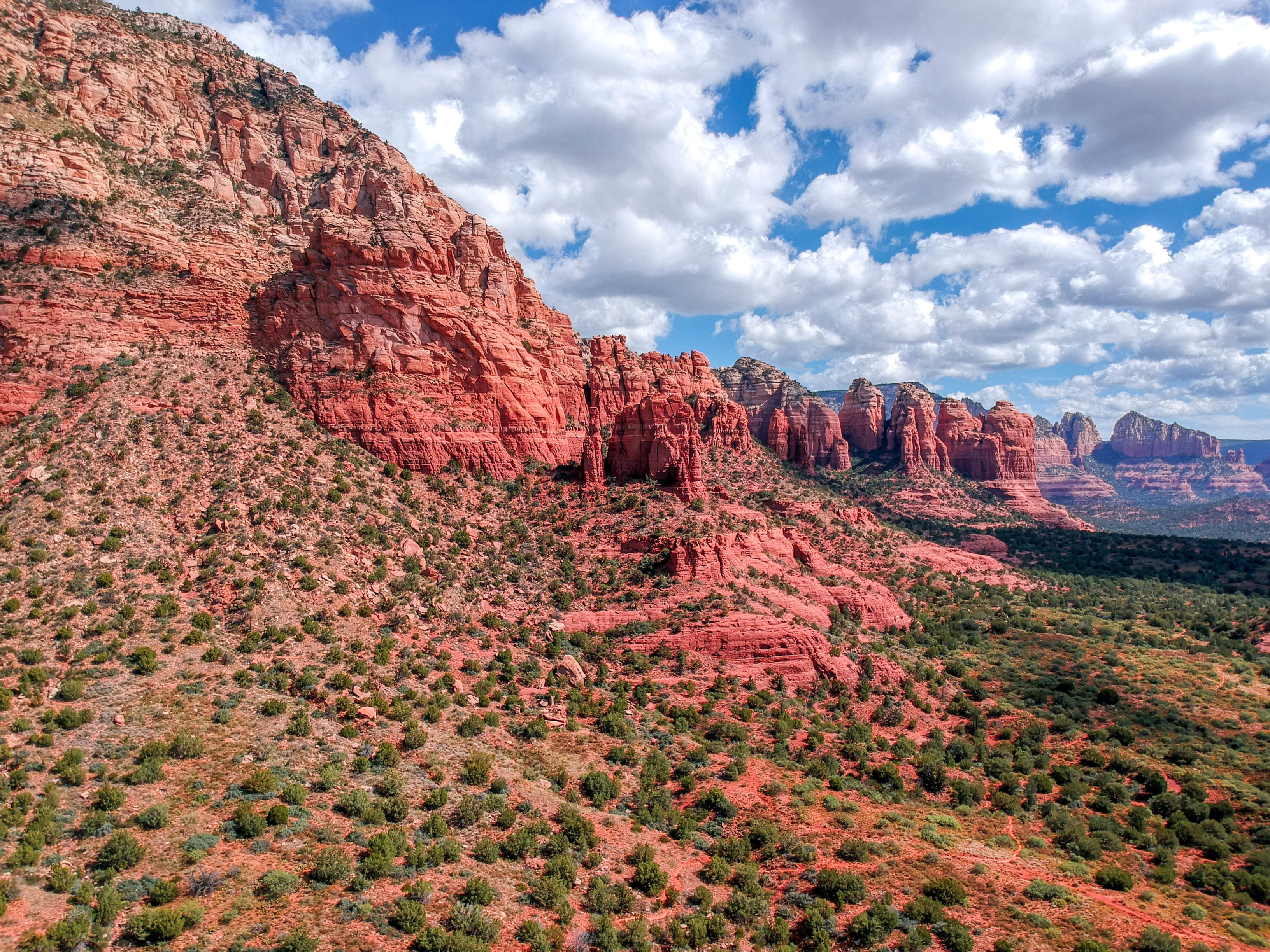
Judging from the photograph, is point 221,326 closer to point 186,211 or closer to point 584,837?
point 186,211

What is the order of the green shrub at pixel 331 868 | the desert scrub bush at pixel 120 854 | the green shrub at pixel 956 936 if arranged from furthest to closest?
the green shrub at pixel 956 936 → the green shrub at pixel 331 868 → the desert scrub bush at pixel 120 854

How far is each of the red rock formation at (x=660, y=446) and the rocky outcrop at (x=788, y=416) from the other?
6652 cm

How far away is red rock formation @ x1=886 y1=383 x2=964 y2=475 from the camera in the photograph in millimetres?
127938

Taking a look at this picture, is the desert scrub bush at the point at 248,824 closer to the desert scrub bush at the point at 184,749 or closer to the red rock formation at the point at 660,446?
the desert scrub bush at the point at 184,749

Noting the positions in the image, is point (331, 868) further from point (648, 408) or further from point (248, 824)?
point (648, 408)

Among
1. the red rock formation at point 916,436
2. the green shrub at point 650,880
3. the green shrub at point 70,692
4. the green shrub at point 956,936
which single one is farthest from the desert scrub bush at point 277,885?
the red rock formation at point 916,436

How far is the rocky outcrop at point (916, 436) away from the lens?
420 feet

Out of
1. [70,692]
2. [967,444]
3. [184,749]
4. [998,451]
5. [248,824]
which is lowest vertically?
[248,824]

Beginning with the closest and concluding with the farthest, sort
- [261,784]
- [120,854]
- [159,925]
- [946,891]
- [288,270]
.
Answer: [159,925], [120,854], [261,784], [946,891], [288,270]

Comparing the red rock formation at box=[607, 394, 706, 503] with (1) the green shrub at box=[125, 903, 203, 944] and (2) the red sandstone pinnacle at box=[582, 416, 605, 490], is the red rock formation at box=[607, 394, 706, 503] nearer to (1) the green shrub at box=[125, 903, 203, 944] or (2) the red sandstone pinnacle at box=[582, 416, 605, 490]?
(2) the red sandstone pinnacle at box=[582, 416, 605, 490]

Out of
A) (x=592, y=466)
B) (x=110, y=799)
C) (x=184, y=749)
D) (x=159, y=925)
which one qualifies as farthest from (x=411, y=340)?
(x=159, y=925)

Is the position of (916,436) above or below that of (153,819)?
above

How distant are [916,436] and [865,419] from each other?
12.7m

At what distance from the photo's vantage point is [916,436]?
12925cm
